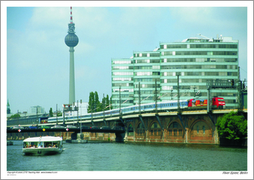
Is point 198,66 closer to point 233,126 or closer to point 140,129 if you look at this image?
point 140,129

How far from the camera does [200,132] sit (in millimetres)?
114688

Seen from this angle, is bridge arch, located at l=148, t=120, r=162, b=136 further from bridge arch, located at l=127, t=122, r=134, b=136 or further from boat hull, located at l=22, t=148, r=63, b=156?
boat hull, located at l=22, t=148, r=63, b=156

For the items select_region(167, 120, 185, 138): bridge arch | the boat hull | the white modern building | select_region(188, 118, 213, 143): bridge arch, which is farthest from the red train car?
the boat hull

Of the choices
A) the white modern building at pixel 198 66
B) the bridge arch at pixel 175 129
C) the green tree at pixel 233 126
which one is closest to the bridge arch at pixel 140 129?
the white modern building at pixel 198 66

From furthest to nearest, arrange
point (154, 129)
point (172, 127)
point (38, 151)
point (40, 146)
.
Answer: point (154, 129), point (172, 127), point (40, 146), point (38, 151)

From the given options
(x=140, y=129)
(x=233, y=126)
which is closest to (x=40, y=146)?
(x=233, y=126)

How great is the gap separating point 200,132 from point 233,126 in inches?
623

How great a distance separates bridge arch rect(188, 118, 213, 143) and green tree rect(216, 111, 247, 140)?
7687 millimetres

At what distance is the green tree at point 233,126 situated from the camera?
99.2m

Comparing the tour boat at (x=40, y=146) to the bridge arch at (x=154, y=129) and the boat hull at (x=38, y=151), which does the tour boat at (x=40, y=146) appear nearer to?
the boat hull at (x=38, y=151)

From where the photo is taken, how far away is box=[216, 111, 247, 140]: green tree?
326 ft

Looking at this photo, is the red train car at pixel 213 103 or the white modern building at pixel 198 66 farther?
the white modern building at pixel 198 66

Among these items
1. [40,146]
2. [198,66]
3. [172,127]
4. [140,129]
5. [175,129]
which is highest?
[198,66]

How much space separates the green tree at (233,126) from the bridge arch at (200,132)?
303 inches
